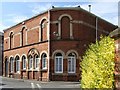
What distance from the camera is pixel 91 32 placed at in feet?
143

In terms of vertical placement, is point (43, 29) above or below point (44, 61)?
above

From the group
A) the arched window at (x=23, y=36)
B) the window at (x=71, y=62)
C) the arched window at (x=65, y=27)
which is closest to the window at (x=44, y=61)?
the window at (x=71, y=62)

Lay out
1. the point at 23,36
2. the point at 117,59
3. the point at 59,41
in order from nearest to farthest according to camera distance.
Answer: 1. the point at 117,59
2. the point at 59,41
3. the point at 23,36

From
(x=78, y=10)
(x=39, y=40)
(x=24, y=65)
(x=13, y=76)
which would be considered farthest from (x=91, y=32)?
(x=13, y=76)

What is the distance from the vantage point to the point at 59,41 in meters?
40.7

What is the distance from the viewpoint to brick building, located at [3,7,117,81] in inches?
1590

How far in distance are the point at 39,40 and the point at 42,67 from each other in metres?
4.05

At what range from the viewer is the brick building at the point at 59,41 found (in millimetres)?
40375

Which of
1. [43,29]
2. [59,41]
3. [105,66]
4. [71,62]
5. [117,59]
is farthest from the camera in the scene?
[43,29]

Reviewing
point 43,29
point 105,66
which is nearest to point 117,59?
point 105,66

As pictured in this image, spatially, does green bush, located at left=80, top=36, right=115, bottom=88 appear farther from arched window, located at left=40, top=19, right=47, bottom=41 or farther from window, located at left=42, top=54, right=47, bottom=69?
arched window, located at left=40, top=19, right=47, bottom=41

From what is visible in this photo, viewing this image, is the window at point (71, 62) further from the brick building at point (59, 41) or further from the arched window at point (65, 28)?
the arched window at point (65, 28)

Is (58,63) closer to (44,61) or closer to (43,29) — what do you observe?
(44,61)

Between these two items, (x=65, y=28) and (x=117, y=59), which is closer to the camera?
(x=117, y=59)
